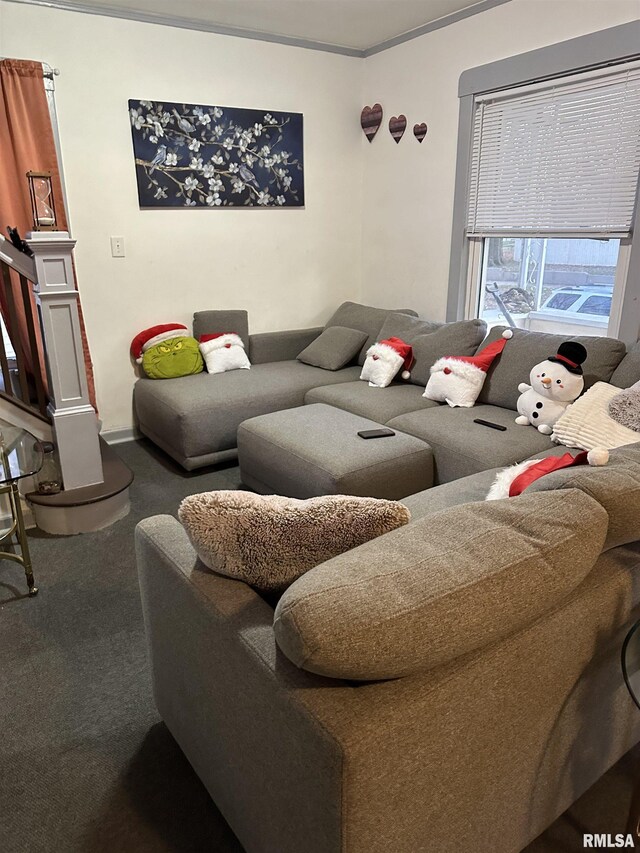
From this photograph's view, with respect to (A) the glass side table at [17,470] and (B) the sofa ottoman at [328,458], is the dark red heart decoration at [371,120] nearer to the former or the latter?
(B) the sofa ottoman at [328,458]

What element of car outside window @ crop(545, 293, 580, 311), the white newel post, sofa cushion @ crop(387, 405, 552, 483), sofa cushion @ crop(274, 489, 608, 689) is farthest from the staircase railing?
car outside window @ crop(545, 293, 580, 311)

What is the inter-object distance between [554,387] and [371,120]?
2616 millimetres

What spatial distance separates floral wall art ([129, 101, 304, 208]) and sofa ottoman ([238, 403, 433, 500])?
1743 mm

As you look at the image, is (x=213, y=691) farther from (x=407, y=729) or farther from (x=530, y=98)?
(x=530, y=98)

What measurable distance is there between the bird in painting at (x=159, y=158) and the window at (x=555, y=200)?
185cm

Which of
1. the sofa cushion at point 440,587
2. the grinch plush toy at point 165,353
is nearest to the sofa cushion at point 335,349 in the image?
the grinch plush toy at point 165,353

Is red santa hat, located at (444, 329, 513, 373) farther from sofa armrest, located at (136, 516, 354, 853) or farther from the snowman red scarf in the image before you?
sofa armrest, located at (136, 516, 354, 853)

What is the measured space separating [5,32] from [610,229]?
3.25m

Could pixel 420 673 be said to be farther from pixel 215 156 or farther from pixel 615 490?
pixel 215 156

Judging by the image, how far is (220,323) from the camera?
409cm

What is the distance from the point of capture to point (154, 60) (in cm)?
356

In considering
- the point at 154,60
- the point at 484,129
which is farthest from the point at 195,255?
the point at 484,129

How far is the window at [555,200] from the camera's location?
3.01m

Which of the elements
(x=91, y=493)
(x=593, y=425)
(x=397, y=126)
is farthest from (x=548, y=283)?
(x=91, y=493)
